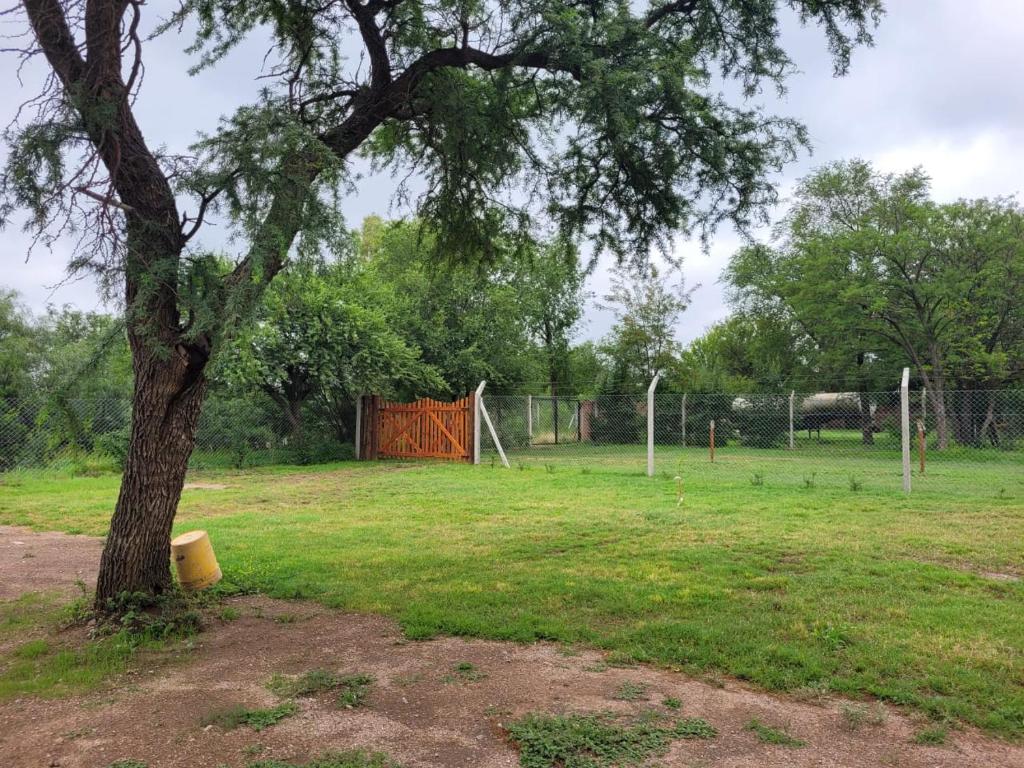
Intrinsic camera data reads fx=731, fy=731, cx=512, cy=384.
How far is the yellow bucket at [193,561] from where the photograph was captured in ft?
18.9

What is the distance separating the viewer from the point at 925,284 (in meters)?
22.4

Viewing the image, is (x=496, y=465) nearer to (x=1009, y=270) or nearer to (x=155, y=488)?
(x=155, y=488)

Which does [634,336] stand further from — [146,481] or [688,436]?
[146,481]

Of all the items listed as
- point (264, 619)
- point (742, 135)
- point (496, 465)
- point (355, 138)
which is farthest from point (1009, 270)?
point (264, 619)

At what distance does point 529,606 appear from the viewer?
530cm

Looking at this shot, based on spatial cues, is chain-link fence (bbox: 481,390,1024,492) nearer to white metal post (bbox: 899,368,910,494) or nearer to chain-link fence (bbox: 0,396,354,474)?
white metal post (bbox: 899,368,910,494)

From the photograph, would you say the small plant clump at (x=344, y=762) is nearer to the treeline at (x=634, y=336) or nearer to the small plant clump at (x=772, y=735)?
the small plant clump at (x=772, y=735)

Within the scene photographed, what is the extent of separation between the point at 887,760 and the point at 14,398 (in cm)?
1574

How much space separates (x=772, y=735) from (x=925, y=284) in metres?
22.9

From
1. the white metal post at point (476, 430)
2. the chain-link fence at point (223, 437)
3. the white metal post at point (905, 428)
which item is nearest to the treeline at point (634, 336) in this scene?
the chain-link fence at point (223, 437)

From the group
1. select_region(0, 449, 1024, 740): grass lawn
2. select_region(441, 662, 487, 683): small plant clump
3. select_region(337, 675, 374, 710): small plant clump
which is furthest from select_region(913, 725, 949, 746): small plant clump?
select_region(337, 675, 374, 710): small plant clump

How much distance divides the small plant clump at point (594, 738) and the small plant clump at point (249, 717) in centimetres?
112

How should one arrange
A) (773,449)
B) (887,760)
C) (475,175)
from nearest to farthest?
1. (887,760)
2. (475,175)
3. (773,449)

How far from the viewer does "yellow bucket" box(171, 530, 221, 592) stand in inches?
227
